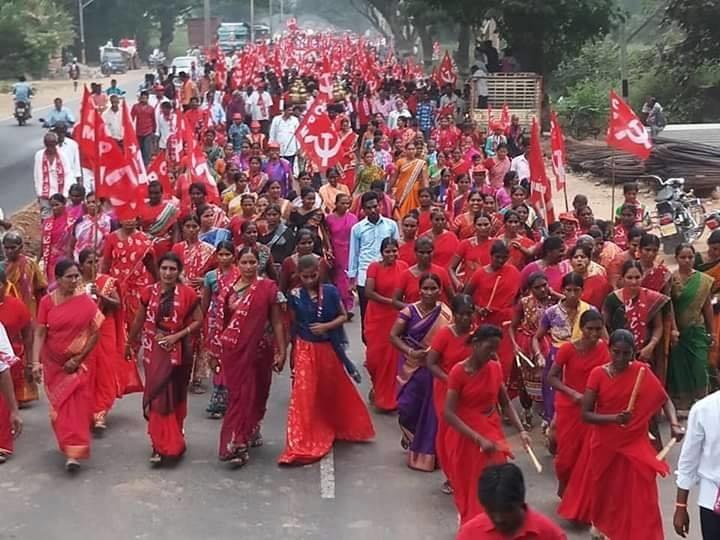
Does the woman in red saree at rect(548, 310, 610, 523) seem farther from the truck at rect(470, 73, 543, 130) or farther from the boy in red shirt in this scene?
the truck at rect(470, 73, 543, 130)

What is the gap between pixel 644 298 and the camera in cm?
773

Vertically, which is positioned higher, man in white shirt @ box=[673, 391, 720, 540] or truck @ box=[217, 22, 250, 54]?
truck @ box=[217, 22, 250, 54]

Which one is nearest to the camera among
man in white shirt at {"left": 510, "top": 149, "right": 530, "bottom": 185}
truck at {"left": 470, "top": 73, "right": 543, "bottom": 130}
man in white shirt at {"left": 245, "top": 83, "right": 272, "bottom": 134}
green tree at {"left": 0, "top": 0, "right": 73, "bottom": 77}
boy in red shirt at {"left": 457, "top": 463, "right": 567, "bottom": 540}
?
boy in red shirt at {"left": 457, "top": 463, "right": 567, "bottom": 540}

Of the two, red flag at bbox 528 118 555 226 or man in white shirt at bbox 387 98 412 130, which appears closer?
red flag at bbox 528 118 555 226

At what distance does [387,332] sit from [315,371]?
3.93ft

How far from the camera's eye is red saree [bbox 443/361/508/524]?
19.5 ft

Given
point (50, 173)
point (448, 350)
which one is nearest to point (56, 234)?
point (50, 173)

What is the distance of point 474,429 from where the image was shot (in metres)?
6.00

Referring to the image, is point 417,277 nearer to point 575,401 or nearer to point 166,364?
point 166,364

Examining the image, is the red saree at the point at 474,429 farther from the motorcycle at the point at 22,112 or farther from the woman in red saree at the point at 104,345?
the motorcycle at the point at 22,112

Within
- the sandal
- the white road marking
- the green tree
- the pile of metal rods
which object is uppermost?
the green tree

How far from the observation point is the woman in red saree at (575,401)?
21.1 ft

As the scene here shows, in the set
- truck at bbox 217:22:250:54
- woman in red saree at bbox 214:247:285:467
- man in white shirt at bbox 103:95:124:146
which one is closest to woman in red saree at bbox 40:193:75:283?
woman in red saree at bbox 214:247:285:467

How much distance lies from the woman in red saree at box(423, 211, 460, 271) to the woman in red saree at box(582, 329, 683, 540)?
11.8ft
